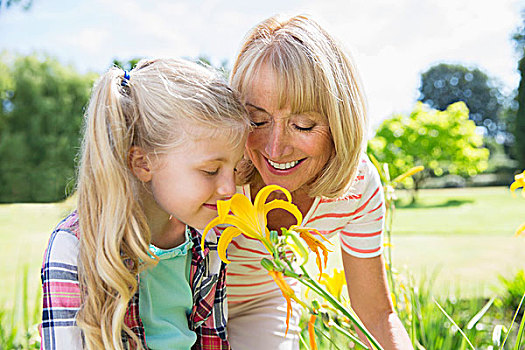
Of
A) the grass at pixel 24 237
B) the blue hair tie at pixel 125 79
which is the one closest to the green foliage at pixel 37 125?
the grass at pixel 24 237

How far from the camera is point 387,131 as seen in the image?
17344mm

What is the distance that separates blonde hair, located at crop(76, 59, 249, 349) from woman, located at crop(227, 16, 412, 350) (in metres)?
0.09

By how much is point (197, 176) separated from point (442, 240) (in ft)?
29.4

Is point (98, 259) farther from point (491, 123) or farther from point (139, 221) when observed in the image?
point (491, 123)

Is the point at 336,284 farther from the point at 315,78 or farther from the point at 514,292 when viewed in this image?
the point at 514,292

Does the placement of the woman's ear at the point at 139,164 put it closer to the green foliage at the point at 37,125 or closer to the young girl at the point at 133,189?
the young girl at the point at 133,189

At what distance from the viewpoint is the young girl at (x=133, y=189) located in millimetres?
919

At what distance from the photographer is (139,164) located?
103 cm

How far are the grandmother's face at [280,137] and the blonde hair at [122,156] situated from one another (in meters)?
0.05

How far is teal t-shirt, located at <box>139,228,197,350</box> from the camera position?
1094 millimetres

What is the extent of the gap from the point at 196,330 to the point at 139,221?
0.39m

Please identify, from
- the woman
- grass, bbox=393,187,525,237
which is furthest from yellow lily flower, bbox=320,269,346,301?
grass, bbox=393,187,525,237

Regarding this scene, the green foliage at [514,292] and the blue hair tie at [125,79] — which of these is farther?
the green foliage at [514,292]

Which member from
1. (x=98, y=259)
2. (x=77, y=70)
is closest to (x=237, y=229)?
(x=98, y=259)
